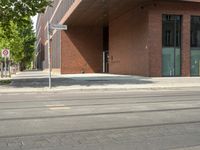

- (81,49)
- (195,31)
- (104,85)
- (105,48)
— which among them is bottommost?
(104,85)

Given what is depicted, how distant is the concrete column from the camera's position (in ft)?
129

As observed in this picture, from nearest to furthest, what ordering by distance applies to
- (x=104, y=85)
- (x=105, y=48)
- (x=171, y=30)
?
(x=104, y=85)
(x=171, y=30)
(x=105, y=48)

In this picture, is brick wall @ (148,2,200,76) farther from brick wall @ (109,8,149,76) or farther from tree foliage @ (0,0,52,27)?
tree foliage @ (0,0,52,27)

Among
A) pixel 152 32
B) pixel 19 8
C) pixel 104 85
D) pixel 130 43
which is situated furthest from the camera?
pixel 130 43

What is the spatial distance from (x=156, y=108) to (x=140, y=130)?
14.3 ft

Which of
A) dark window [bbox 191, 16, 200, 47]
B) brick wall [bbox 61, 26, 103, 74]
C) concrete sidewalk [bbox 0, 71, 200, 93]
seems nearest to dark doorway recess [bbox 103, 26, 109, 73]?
brick wall [bbox 61, 26, 103, 74]

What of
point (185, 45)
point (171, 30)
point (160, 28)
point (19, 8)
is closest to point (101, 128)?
point (19, 8)

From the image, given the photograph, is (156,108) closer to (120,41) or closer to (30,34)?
(120,41)

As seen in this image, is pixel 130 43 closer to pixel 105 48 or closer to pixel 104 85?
pixel 105 48

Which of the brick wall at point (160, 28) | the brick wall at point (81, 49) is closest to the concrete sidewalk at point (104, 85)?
the brick wall at point (160, 28)

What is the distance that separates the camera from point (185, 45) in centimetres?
3944

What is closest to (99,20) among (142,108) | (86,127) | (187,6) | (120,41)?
(120,41)

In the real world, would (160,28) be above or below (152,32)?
above

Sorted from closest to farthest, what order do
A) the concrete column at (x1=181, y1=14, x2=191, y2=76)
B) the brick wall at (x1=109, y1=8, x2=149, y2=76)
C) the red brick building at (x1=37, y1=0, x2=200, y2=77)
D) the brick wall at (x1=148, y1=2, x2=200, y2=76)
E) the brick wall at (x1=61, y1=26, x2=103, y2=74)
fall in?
the brick wall at (x1=148, y1=2, x2=200, y2=76) < the red brick building at (x1=37, y1=0, x2=200, y2=77) < the concrete column at (x1=181, y1=14, x2=191, y2=76) < the brick wall at (x1=109, y1=8, x2=149, y2=76) < the brick wall at (x1=61, y1=26, x2=103, y2=74)
